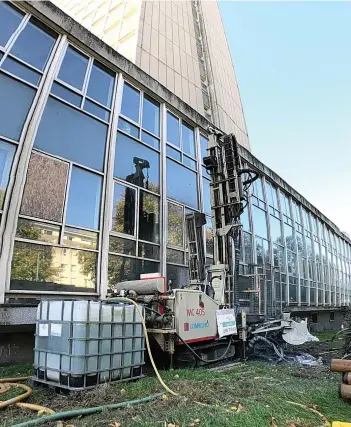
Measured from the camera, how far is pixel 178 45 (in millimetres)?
20547

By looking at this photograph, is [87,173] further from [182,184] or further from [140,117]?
[182,184]

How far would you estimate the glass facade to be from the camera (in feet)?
23.2

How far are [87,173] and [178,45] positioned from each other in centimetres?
1516

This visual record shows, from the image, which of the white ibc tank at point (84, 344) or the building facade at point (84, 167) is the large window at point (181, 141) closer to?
the building facade at point (84, 167)

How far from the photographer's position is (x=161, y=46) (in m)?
18.4

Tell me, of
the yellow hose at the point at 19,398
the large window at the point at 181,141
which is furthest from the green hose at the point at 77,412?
the large window at the point at 181,141

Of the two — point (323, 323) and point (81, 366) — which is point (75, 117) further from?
point (323, 323)

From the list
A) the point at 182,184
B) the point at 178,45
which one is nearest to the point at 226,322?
the point at 182,184

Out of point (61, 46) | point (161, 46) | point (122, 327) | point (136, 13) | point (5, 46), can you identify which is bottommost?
point (122, 327)

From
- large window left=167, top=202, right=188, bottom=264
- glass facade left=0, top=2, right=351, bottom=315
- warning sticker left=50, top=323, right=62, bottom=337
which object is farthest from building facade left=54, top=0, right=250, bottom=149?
warning sticker left=50, top=323, right=62, bottom=337

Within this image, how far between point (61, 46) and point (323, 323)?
21.7 metres

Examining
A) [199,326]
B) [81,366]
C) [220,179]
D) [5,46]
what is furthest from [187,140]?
[81,366]

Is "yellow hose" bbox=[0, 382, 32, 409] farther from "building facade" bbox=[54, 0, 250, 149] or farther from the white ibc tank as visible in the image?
"building facade" bbox=[54, 0, 250, 149]

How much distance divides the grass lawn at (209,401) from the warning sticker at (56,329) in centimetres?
75
